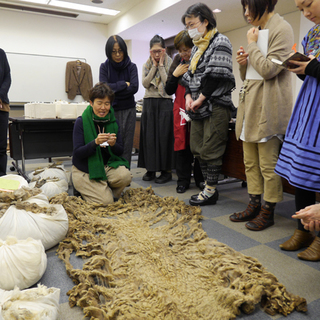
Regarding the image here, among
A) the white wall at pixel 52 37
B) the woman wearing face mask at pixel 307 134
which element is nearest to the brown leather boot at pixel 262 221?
the woman wearing face mask at pixel 307 134

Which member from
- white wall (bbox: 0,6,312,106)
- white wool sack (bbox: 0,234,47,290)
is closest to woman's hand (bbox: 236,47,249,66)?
white wool sack (bbox: 0,234,47,290)

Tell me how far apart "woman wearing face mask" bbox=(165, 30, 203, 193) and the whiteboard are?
5236 mm

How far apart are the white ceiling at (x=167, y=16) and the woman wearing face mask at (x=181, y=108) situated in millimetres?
2997

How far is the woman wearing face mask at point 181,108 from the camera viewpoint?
2375mm

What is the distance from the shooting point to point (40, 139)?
3.29 m

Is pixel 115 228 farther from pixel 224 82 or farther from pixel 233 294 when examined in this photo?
pixel 224 82

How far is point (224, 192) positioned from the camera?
8.68 ft

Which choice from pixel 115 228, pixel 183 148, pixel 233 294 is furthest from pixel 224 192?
pixel 233 294

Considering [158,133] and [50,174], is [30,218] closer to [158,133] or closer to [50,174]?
[50,174]

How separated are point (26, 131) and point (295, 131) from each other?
279 centimetres

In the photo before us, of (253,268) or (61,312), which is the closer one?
(61,312)

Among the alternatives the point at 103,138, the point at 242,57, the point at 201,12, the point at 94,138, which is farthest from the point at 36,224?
the point at 201,12

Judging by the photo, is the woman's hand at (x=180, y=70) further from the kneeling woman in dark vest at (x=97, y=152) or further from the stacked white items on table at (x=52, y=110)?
the stacked white items on table at (x=52, y=110)

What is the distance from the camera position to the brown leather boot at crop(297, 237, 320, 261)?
1.39 m
